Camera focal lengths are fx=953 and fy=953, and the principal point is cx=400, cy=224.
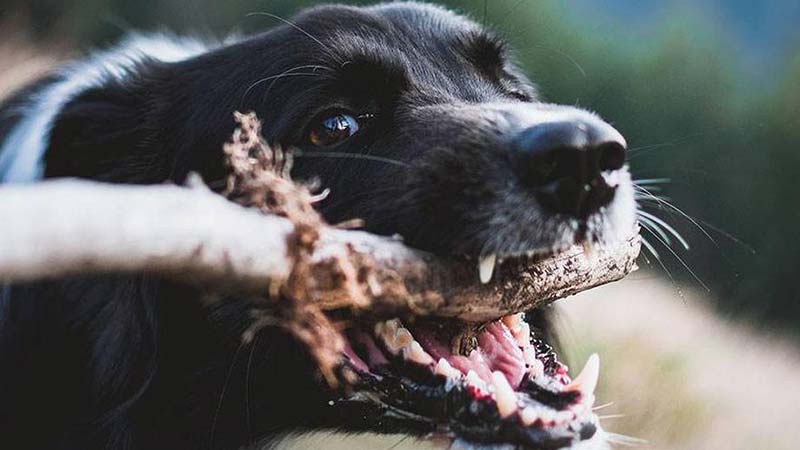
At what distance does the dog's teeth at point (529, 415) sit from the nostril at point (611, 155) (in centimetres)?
59

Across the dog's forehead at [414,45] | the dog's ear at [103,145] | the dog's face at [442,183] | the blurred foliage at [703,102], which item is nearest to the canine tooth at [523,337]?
the dog's face at [442,183]

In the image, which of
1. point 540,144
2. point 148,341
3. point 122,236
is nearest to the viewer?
point 122,236

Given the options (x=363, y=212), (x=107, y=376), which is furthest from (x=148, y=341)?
(x=363, y=212)

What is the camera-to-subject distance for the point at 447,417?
227 centimetres

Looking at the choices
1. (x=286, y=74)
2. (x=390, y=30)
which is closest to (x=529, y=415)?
(x=286, y=74)

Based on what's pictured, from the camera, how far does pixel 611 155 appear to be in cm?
220

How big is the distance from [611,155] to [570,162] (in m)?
0.13

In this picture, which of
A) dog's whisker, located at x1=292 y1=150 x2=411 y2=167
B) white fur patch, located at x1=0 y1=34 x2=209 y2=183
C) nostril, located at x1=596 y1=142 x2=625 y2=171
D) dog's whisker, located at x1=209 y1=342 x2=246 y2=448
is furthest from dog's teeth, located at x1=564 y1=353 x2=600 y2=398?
white fur patch, located at x1=0 y1=34 x2=209 y2=183

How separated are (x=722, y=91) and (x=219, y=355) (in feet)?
85.2

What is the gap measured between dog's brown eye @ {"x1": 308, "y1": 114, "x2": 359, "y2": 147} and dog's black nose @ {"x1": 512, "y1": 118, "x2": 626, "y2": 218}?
0.63 meters

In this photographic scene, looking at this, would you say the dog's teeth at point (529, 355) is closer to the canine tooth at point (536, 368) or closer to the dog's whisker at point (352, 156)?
the canine tooth at point (536, 368)

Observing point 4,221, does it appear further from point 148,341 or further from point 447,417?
point 148,341

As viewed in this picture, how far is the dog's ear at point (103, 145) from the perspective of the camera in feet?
9.69

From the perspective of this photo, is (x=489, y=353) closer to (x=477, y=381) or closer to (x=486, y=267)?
(x=477, y=381)
